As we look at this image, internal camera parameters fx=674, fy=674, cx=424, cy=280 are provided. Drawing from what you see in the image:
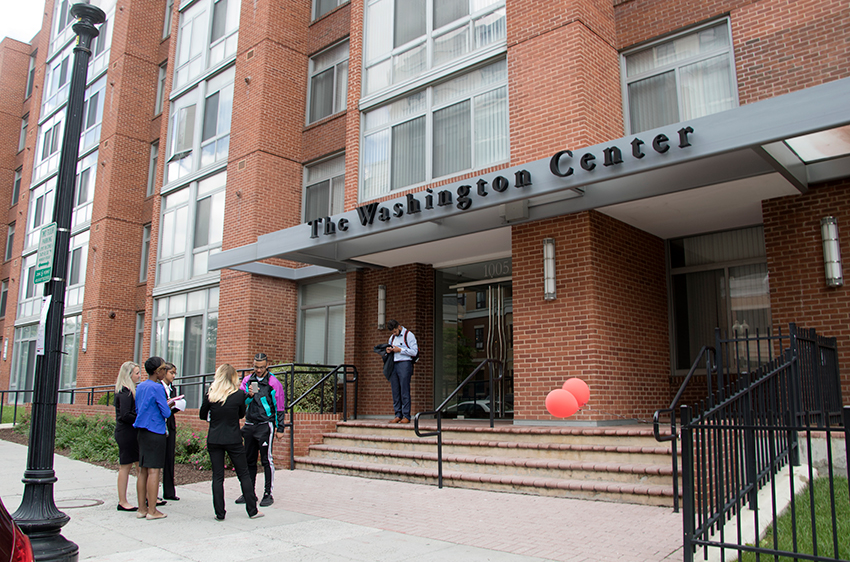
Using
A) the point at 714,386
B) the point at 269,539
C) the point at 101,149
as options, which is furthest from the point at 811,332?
the point at 101,149

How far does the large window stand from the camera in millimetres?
10578

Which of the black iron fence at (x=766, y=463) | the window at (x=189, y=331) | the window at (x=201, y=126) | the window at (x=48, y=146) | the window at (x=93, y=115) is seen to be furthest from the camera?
the window at (x=48, y=146)

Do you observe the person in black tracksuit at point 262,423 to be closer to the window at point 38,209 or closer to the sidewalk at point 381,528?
the sidewalk at point 381,528

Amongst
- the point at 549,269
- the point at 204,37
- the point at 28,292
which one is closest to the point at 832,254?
the point at 549,269

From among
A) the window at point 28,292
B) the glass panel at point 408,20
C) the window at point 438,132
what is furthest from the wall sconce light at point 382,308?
the window at point 28,292

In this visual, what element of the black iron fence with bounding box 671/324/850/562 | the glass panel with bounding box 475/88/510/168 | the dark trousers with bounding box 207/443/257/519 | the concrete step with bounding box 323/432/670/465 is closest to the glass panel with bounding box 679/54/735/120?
the glass panel with bounding box 475/88/510/168

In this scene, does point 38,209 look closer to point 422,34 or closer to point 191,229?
point 191,229

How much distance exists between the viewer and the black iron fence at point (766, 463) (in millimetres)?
4590

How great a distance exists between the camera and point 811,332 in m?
7.35

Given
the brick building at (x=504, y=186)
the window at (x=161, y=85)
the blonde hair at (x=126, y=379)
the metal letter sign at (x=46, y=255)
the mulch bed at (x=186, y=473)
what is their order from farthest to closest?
the window at (x=161, y=85) < the mulch bed at (x=186, y=473) < the brick building at (x=504, y=186) < the blonde hair at (x=126, y=379) < the metal letter sign at (x=46, y=255)

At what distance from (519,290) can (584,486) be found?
3571mm

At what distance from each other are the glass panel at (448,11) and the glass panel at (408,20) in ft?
1.04

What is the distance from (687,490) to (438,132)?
883cm

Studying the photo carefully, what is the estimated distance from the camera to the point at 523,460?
8547 millimetres
